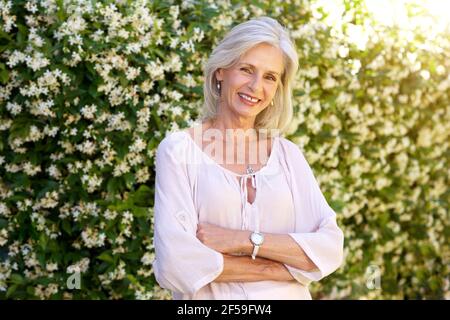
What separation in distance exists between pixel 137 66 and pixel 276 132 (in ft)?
3.71

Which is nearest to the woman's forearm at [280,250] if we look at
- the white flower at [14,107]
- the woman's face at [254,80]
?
the woman's face at [254,80]

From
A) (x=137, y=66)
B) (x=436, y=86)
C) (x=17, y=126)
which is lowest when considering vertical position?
(x=17, y=126)

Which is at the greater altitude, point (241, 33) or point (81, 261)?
point (241, 33)

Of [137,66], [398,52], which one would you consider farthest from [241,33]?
[398,52]

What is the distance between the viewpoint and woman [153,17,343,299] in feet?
8.37

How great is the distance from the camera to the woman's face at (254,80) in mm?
2775

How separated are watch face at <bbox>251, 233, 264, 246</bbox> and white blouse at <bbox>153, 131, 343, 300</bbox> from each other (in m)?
0.08

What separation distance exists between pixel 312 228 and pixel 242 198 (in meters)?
0.27

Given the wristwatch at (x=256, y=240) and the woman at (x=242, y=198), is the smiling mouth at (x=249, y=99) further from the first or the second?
the wristwatch at (x=256, y=240)

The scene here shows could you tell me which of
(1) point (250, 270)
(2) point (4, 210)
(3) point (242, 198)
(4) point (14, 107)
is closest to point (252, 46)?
(3) point (242, 198)

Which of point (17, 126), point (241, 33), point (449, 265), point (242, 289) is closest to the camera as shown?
point (242, 289)

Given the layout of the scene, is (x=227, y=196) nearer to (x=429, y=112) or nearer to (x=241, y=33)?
(x=241, y=33)

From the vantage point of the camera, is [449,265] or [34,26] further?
[449,265]

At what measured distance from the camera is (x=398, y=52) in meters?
5.48
